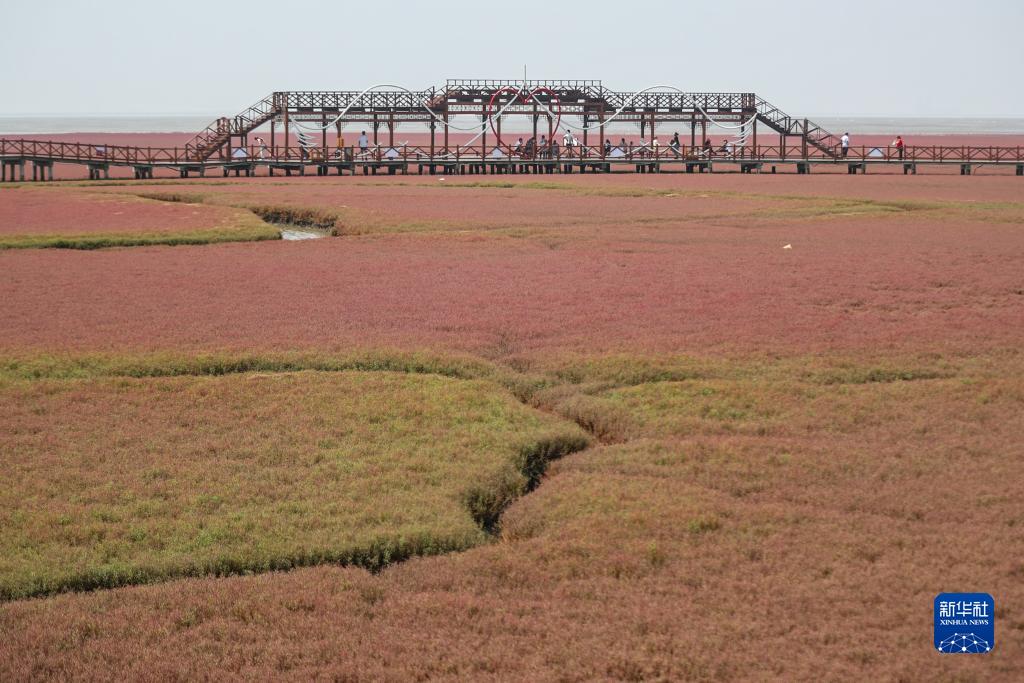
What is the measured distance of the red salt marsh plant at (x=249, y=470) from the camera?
985 cm

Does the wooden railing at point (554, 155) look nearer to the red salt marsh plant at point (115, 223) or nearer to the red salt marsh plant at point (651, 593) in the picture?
the red salt marsh plant at point (115, 223)

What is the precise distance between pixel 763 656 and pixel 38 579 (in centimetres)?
537

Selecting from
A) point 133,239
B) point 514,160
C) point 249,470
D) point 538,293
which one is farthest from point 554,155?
point 249,470

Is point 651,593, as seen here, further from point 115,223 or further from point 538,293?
point 115,223

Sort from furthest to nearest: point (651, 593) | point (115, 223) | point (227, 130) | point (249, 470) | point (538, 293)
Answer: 1. point (227, 130)
2. point (115, 223)
3. point (538, 293)
4. point (249, 470)
5. point (651, 593)

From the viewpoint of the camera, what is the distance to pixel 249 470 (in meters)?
11.9

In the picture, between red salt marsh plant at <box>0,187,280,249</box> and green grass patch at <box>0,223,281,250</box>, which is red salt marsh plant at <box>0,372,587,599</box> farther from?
red salt marsh plant at <box>0,187,280,249</box>

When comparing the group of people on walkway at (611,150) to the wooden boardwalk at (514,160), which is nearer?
the wooden boardwalk at (514,160)

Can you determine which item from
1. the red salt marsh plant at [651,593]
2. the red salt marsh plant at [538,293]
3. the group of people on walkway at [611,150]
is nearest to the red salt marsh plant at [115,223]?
the red salt marsh plant at [538,293]

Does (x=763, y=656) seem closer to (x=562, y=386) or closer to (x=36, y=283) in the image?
(x=562, y=386)

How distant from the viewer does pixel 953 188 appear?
52.4 metres

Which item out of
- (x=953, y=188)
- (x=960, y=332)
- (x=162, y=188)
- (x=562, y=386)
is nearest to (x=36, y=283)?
(x=562, y=386)

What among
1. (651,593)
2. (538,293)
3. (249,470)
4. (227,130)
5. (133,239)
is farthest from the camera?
(227,130)

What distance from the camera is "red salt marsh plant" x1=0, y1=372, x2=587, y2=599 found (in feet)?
32.3
